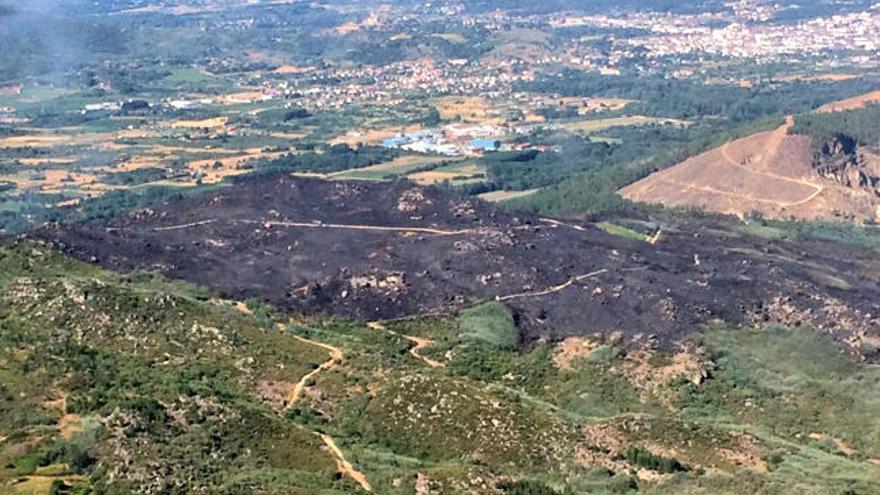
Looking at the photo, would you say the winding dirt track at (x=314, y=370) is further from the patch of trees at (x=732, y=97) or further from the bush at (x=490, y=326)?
the patch of trees at (x=732, y=97)

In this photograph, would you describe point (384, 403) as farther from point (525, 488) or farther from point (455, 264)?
point (455, 264)

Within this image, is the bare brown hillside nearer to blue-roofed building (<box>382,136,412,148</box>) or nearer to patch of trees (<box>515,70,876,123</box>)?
blue-roofed building (<box>382,136,412,148</box>)

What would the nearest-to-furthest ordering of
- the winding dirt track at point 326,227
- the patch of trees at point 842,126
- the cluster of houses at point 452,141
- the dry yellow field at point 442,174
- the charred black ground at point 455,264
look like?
the charred black ground at point 455,264 → the winding dirt track at point 326,227 → the patch of trees at point 842,126 → the dry yellow field at point 442,174 → the cluster of houses at point 452,141

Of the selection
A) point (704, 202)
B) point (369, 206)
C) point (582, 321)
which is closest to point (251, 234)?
point (369, 206)

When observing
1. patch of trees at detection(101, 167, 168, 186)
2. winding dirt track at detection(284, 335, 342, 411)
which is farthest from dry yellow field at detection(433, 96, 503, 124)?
winding dirt track at detection(284, 335, 342, 411)

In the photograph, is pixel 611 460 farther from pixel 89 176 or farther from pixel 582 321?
pixel 89 176

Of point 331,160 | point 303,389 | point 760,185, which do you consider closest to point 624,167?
point 760,185

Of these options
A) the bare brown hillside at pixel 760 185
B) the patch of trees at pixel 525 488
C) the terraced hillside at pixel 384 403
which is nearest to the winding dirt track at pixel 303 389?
the terraced hillside at pixel 384 403
